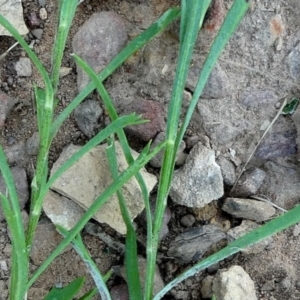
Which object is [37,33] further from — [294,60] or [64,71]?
[294,60]

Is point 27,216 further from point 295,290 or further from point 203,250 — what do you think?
point 295,290

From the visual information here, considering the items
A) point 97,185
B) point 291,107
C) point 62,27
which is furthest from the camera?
point 291,107

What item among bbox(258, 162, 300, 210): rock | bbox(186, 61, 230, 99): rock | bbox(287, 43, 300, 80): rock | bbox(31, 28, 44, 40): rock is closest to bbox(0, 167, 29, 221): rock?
bbox(31, 28, 44, 40): rock

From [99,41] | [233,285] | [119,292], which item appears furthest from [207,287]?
[99,41]

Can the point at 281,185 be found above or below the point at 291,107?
below

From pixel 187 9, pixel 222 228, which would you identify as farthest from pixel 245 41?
pixel 222 228

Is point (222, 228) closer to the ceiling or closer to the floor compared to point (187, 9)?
closer to the floor

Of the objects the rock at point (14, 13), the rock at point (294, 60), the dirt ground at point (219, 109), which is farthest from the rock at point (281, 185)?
the rock at point (14, 13)
